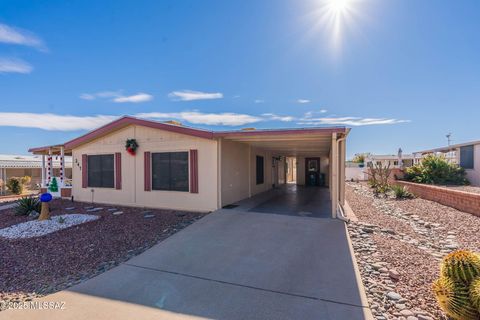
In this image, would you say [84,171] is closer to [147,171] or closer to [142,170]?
[142,170]

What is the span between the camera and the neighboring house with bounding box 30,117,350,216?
8188mm

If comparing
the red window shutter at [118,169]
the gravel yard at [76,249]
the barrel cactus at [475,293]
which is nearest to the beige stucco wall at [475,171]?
the barrel cactus at [475,293]

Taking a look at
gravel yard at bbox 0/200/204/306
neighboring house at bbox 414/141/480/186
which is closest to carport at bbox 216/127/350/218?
gravel yard at bbox 0/200/204/306

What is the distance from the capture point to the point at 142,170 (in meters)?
9.75

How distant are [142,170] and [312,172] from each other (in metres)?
12.8

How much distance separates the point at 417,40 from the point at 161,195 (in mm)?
10775

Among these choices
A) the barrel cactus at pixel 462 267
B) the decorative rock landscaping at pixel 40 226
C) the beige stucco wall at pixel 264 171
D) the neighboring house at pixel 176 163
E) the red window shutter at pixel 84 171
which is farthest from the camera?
the beige stucco wall at pixel 264 171

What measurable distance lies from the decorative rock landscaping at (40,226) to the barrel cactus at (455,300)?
27.9 ft

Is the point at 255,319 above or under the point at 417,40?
under

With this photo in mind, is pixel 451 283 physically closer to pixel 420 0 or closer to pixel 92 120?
pixel 420 0

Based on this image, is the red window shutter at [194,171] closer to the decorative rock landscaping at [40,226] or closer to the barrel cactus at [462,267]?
the decorative rock landscaping at [40,226]

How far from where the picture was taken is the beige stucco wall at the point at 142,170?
8.58 m

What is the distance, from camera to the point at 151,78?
12594 millimetres

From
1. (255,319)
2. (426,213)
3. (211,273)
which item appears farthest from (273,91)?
(255,319)
